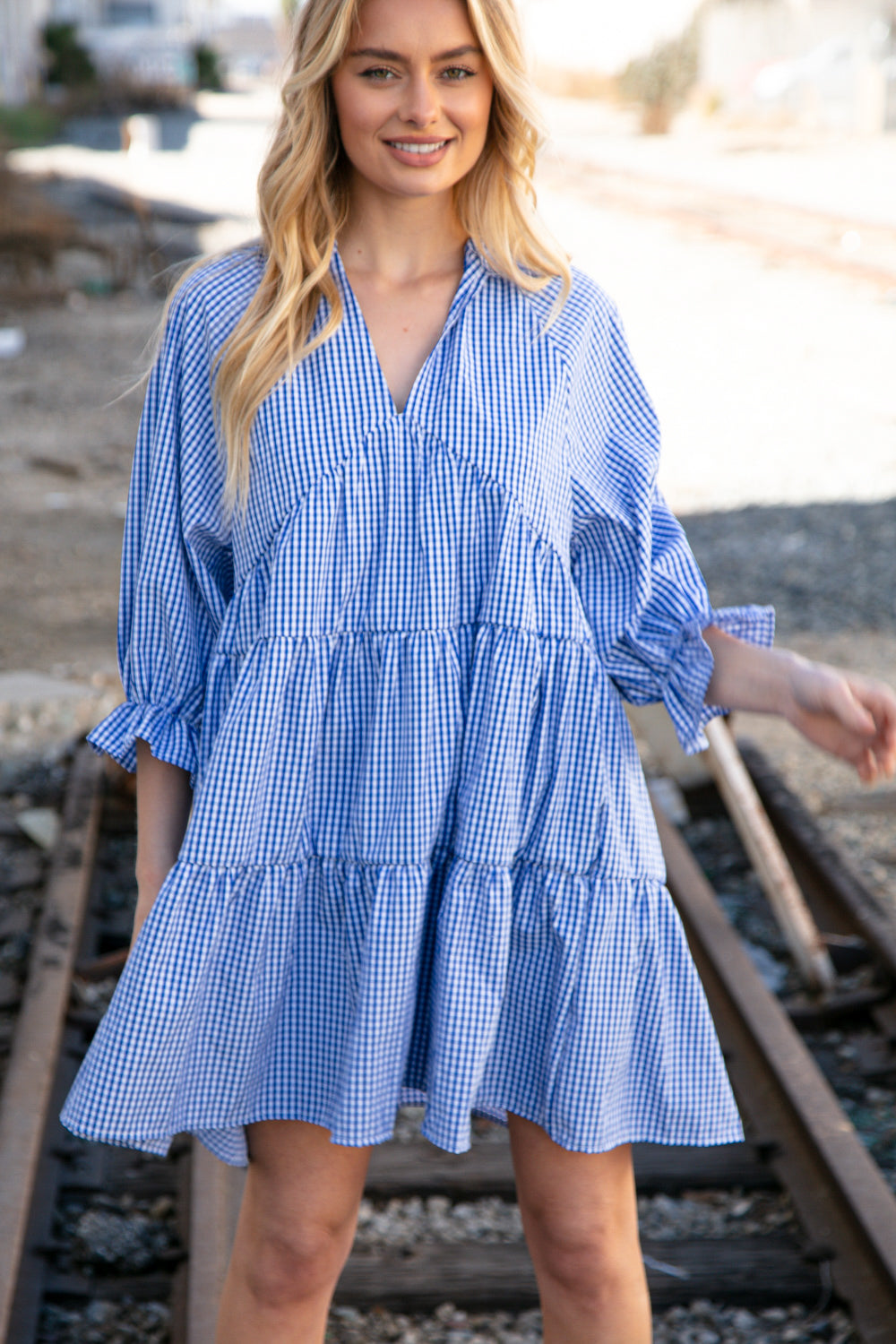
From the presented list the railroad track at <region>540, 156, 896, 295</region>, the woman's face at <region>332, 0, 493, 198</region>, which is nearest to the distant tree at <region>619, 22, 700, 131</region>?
the railroad track at <region>540, 156, 896, 295</region>

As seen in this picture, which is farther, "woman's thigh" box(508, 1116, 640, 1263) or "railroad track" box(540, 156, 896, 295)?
"railroad track" box(540, 156, 896, 295)

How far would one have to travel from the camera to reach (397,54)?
1.87 metres

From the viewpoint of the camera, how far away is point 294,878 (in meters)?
1.95

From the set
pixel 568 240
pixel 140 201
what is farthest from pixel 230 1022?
pixel 568 240

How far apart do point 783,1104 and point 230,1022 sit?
5.44 feet

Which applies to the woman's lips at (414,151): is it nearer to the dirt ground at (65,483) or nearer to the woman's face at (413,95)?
the woman's face at (413,95)

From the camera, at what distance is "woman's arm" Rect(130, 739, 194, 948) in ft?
6.64

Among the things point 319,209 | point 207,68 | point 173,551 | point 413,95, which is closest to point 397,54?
point 413,95

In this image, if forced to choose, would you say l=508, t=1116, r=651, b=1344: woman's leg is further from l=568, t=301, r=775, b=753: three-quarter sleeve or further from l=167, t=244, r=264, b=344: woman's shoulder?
l=167, t=244, r=264, b=344: woman's shoulder

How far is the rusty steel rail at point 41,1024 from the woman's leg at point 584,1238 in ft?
3.41

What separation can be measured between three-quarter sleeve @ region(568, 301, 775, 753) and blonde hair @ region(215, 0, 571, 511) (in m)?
0.16

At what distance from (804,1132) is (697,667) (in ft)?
4.86

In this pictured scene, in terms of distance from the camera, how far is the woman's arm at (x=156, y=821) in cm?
202

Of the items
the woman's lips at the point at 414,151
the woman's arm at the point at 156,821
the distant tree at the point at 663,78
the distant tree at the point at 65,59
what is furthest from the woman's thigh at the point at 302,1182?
the distant tree at the point at 65,59
